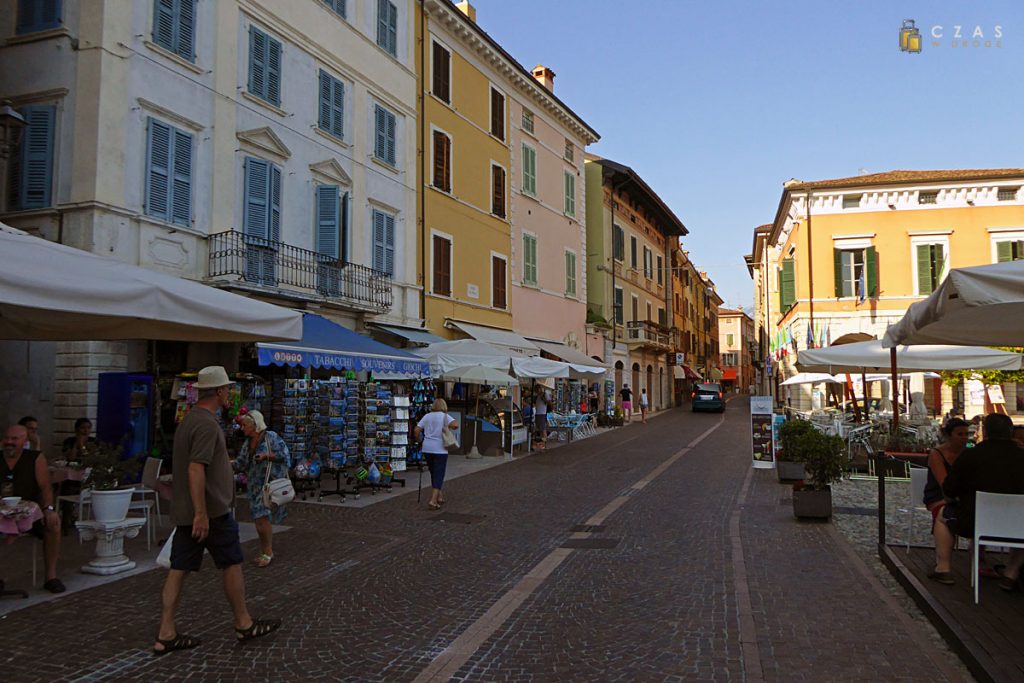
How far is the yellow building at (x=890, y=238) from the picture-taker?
29328mm

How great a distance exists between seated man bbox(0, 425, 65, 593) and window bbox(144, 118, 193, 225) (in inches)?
267

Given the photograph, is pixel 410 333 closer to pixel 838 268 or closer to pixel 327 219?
pixel 327 219

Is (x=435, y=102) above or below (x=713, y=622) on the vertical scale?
above

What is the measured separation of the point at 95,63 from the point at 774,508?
11788mm

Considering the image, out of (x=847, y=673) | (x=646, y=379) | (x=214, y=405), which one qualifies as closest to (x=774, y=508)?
(x=847, y=673)

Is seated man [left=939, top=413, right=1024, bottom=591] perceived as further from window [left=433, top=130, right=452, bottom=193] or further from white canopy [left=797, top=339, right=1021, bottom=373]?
window [left=433, top=130, right=452, bottom=193]

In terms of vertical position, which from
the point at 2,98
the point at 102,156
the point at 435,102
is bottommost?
the point at 102,156

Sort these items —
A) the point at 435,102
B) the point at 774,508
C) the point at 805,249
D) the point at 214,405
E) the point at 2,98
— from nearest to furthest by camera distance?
1. the point at 214,405
2. the point at 774,508
3. the point at 2,98
4. the point at 435,102
5. the point at 805,249

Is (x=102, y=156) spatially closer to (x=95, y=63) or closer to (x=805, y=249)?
(x=95, y=63)

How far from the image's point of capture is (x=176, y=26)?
40.7 ft

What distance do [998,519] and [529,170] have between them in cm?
2246

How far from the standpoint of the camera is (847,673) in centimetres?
426

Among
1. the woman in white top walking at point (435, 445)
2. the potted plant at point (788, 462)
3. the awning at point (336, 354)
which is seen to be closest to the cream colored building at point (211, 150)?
the awning at point (336, 354)

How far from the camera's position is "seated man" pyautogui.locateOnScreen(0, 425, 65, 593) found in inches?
225
